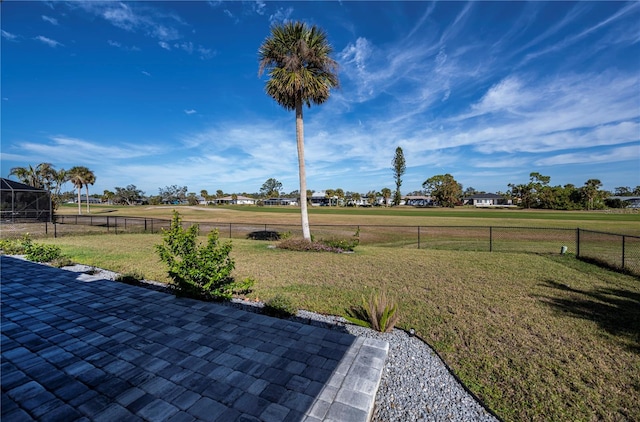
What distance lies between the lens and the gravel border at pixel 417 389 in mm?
2531

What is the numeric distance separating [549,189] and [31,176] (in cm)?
10163

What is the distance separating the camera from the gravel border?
2531 millimetres

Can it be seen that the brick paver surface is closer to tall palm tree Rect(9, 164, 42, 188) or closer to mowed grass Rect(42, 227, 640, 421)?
mowed grass Rect(42, 227, 640, 421)

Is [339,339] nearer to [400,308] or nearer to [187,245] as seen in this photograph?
[400,308]

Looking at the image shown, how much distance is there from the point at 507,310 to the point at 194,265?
6.03 metres

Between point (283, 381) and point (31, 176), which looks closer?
point (283, 381)

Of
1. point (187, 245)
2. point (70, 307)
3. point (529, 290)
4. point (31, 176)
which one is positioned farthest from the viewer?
point (31, 176)

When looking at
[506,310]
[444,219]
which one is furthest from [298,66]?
[444,219]

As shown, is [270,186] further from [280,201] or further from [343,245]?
[343,245]

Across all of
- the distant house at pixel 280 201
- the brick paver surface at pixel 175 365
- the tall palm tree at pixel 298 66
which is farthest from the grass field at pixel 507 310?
the distant house at pixel 280 201

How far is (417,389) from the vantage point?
289 cm

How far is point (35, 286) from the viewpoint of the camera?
5.70 m

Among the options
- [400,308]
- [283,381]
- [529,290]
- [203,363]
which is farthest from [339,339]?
[529,290]

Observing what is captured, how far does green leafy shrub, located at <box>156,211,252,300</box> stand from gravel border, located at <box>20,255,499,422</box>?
229 cm
